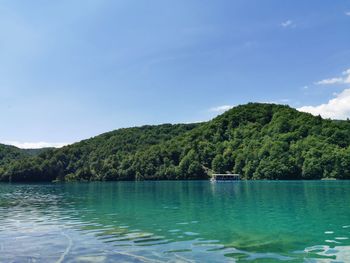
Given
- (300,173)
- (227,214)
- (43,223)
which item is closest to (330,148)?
(300,173)

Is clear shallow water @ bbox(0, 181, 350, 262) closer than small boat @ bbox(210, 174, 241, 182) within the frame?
Yes

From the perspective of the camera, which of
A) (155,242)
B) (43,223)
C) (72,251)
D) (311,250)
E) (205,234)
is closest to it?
(311,250)

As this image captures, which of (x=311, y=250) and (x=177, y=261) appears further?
(x=311, y=250)

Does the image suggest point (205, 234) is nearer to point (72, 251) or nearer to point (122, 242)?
point (122, 242)

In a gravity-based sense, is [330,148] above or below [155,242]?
above

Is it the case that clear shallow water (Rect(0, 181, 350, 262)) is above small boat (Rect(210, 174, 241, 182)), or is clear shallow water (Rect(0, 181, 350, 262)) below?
below

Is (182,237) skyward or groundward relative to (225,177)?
groundward

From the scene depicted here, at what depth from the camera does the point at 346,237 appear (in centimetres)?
2561

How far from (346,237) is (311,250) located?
17.4 feet

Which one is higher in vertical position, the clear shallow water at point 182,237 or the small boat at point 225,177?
the small boat at point 225,177

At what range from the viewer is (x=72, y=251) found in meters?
23.1

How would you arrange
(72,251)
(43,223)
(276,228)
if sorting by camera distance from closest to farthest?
(72,251) < (276,228) < (43,223)

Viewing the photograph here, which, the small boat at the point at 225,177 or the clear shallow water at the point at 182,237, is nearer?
the clear shallow water at the point at 182,237

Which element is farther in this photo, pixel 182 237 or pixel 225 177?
pixel 225 177
